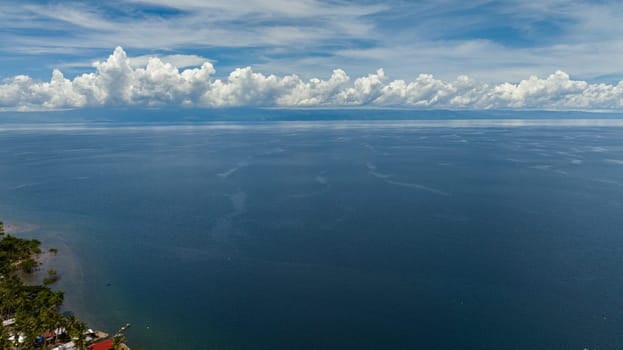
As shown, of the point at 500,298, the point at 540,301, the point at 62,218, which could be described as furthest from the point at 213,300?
the point at 62,218

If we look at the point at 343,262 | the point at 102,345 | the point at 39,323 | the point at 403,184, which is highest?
the point at 403,184

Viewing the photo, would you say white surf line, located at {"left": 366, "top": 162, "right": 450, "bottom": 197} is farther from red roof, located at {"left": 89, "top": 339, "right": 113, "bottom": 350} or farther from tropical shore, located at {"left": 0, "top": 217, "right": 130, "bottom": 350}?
red roof, located at {"left": 89, "top": 339, "right": 113, "bottom": 350}

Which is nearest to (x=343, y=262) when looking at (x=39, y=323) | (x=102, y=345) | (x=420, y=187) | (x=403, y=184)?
(x=102, y=345)

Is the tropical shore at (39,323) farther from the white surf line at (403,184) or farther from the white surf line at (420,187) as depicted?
the white surf line at (403,184)

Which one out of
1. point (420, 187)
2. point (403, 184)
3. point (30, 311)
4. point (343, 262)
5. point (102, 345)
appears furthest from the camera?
point (403, 184)

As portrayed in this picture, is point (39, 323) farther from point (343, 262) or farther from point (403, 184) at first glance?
point (403, 184)

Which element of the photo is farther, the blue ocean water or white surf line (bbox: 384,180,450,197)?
white surf line (bbox: 384,180,450,197)

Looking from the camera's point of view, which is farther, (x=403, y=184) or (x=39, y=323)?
(x=403, y=184)

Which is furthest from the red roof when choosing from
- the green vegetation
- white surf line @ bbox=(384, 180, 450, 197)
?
white surf line @ bbox=(384, 180, 450, 197)
